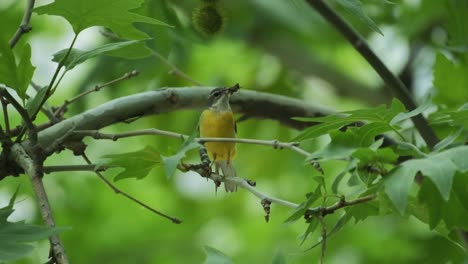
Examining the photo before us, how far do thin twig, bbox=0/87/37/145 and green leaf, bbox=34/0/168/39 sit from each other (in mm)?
166

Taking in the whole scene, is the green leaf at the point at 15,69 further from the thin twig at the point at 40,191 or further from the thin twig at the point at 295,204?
the thin twig at the point at 295,204

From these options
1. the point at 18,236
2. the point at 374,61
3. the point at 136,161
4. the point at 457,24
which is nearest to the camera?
the point at 18,236

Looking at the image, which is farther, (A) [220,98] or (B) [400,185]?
(A) [220,98]

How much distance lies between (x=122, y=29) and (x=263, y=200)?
1.31 feet

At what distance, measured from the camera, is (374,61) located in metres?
2.04

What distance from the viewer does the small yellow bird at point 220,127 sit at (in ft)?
6.59

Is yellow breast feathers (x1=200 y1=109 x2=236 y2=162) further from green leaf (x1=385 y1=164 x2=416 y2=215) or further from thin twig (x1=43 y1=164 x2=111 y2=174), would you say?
green leaf (x1=385 y1=164 x2=416 y2=215)

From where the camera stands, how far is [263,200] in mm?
1448

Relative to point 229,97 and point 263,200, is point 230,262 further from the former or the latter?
point 229,97

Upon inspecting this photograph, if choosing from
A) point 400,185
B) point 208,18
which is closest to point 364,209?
point 400,185

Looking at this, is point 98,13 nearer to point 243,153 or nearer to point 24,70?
point 24,70

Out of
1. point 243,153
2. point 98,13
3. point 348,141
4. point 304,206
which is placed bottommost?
point 243,153

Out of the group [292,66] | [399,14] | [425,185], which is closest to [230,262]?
[425,185]

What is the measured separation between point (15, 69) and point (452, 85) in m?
1.37
